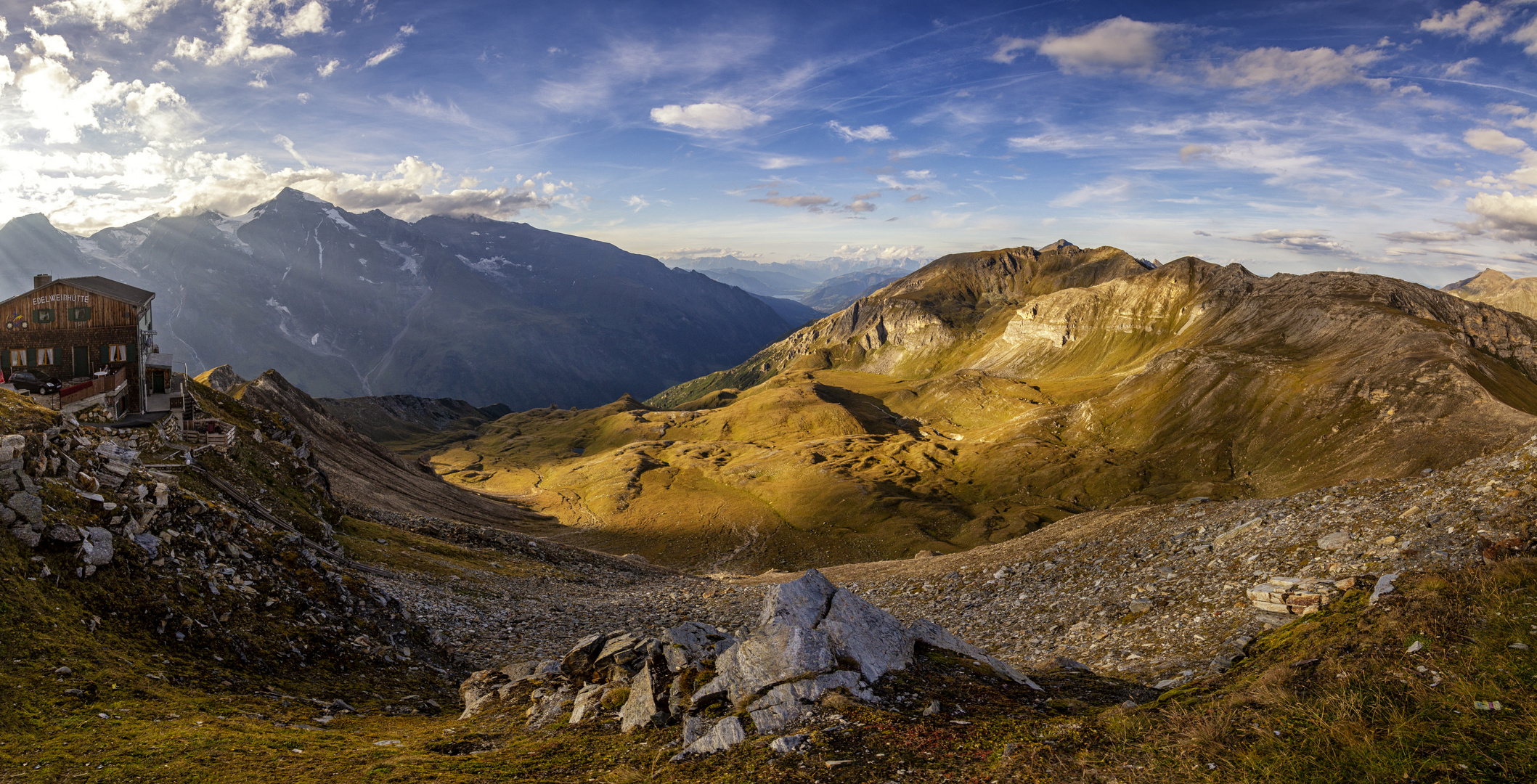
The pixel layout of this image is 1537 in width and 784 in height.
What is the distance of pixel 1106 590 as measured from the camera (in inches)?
1266

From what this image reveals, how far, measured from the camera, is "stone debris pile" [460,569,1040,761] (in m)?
16.1

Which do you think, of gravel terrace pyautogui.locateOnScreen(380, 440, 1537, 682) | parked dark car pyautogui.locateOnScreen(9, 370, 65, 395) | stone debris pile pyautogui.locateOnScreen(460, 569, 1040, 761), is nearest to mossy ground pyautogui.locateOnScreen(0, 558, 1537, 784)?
stone debris pile pyautogui.locateOnScreen(460, 569, 1040, 761)

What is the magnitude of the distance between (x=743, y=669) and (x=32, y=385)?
50.2 meters

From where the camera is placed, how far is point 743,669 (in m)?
17.5

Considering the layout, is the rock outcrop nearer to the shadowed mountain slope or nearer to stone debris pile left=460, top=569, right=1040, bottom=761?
the shadowed mountain slope

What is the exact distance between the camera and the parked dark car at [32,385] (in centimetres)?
3931

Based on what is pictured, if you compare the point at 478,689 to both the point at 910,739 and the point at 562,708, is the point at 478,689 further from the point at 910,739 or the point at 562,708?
the point at 910,739

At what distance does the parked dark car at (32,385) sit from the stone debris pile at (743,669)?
39.5 metres

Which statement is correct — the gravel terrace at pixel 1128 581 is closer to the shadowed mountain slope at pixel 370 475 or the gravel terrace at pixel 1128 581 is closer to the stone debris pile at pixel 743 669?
the stone debris pile at pixel 743 669

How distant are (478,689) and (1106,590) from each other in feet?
93.5

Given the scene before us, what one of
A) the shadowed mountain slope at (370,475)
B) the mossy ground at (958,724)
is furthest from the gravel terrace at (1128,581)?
the shadowed mountain slope at (370,475)

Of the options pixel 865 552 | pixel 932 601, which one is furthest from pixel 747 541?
Answer: pixel 932 601

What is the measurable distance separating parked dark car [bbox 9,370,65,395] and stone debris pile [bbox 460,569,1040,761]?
3953cm

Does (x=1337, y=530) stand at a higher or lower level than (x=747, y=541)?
higher
